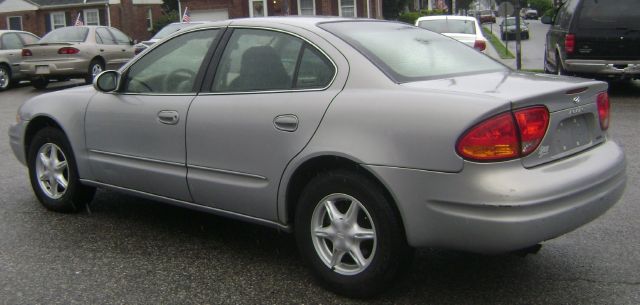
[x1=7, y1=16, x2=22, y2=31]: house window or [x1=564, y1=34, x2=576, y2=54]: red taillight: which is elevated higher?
[x1=7, y1=16, x2=22, y2=31]: house window

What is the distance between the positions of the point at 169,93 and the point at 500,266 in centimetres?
236

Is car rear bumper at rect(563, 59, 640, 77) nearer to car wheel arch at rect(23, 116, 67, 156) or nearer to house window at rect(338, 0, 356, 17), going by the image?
car wheel arch at rect(23, 116, 67, 156)

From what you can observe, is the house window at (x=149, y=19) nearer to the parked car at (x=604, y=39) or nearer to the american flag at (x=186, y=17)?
the american flag at (x=186, y=17)

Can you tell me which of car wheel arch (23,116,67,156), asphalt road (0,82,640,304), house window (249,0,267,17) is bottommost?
asphalt road (0,82,640,304)

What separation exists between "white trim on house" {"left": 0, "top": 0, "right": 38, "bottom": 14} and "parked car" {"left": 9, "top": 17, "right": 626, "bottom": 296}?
149ft

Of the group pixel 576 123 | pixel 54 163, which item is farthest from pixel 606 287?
pixel 54 163

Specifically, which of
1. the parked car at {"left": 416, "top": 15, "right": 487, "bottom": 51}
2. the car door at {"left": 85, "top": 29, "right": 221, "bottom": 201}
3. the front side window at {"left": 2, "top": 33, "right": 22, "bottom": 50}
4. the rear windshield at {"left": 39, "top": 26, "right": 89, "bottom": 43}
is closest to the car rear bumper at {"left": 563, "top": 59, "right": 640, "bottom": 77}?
the parked car at {"left": 416, "top": 15, "right": 487, "bottom": 51}

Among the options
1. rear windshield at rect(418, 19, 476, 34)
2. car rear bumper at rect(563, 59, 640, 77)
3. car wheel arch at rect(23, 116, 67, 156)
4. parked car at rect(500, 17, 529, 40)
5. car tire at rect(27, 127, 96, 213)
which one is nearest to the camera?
car tire at rect(27, 127, 96, 213)

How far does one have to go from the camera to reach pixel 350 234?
352 cm

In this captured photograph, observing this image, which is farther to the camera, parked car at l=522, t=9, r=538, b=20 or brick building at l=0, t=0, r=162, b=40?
parked car at l=522, t=9, r=538, b=20

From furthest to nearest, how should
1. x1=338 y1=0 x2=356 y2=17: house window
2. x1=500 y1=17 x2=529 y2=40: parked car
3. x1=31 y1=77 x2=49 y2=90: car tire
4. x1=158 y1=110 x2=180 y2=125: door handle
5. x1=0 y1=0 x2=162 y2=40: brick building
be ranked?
x1=0 y1=0 x2=162 y2=40: brick building
x1=500 y1=17 x2=529 y2=40: parked car
x1=338 y1=0 x2=356 y2=17: house window
x1=31 y1=77 x2=49 y2=90: car tire
x1=158 y1=110 x2=180 y2=125: door handle

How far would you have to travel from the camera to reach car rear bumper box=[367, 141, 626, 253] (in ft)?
10.1

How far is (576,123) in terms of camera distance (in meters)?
3.56

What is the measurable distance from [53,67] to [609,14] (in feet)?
40.0
